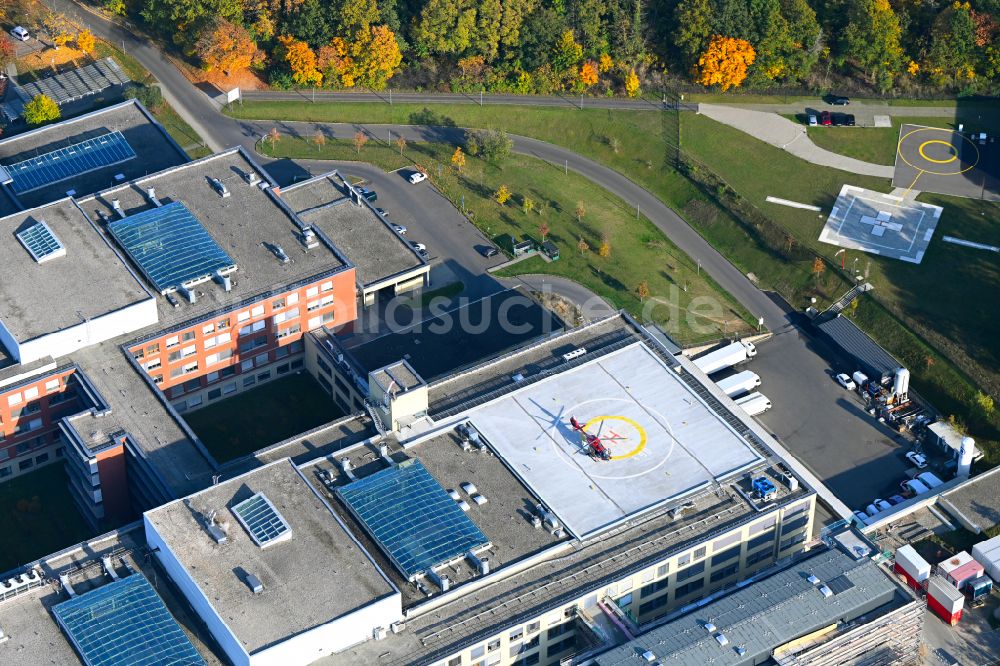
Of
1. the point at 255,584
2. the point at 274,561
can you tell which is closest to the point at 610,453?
the point at 274,561

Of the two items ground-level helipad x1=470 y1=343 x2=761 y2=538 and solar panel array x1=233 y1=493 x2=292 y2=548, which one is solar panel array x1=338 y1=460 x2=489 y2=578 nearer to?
solar panel array x1=233 y1=493 x2=292 y2=548

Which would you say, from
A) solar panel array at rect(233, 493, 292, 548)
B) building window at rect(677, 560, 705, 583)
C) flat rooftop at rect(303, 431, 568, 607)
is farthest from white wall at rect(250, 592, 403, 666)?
building window at rect(677, 560, 705, 583)

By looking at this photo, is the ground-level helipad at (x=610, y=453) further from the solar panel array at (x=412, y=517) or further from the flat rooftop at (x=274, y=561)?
the flat rooftop at (x=274, y=561)

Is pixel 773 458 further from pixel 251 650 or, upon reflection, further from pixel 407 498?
pixel 251 650

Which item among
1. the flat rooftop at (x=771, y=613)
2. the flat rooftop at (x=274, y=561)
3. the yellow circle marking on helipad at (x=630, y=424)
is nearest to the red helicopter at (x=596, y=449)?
the yellow circle marking on helipad at (x=630, y=424)

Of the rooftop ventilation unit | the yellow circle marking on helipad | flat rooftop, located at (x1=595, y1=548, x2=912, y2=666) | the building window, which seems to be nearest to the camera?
flat rooftop, located at (x1=595, y1=548, x2=912, y2=666)

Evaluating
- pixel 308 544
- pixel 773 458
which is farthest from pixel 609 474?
pixel 308 544
